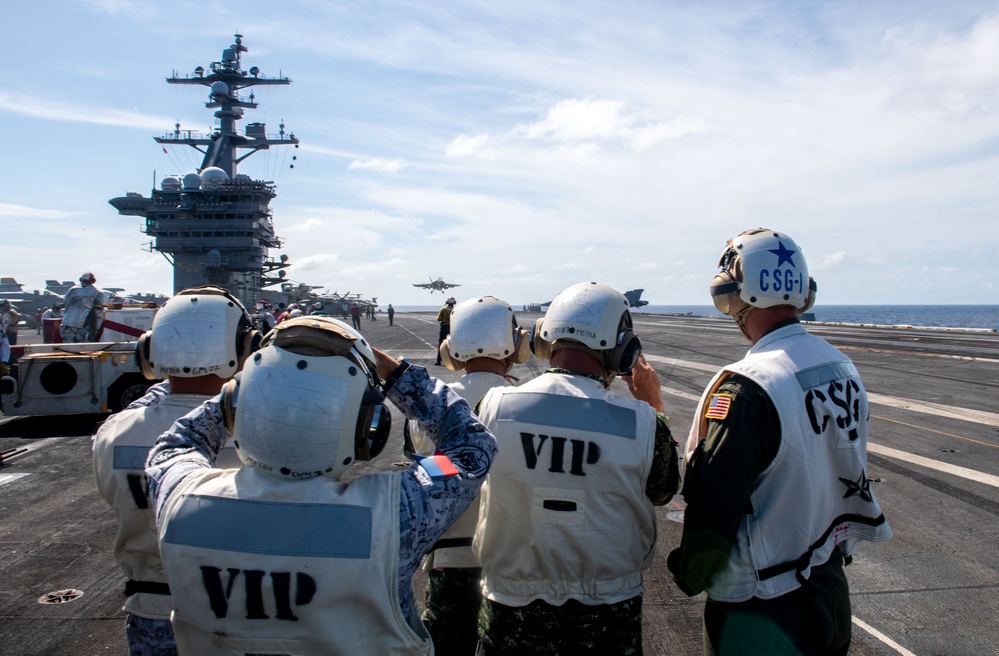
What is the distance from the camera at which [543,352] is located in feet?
9.93

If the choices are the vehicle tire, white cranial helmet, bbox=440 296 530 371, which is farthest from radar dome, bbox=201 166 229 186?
white cranial helmet, bbox=440 296 530 371

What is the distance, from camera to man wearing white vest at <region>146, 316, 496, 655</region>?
5.69 feet

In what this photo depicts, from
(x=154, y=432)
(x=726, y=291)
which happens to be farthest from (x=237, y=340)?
(x=726, y=291)

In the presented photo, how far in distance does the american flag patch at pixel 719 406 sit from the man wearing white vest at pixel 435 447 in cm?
122

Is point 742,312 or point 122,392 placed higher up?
point 742,312

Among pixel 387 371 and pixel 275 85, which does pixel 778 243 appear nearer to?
pixel 387 371

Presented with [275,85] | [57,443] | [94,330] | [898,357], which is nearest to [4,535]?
[57,443]

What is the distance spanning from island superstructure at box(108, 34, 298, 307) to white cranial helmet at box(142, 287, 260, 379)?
51.0m

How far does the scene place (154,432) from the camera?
2670mm

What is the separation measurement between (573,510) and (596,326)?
76cm

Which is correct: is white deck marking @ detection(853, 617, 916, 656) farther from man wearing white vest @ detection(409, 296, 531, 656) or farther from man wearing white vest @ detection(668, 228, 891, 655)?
man wearing white vest @ detection(409, 296, 531, 656)

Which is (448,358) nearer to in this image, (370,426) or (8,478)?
(370,426)

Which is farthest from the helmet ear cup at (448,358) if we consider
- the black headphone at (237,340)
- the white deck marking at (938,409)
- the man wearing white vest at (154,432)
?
the white deck marking at (938,409)

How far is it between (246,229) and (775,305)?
176 feet
